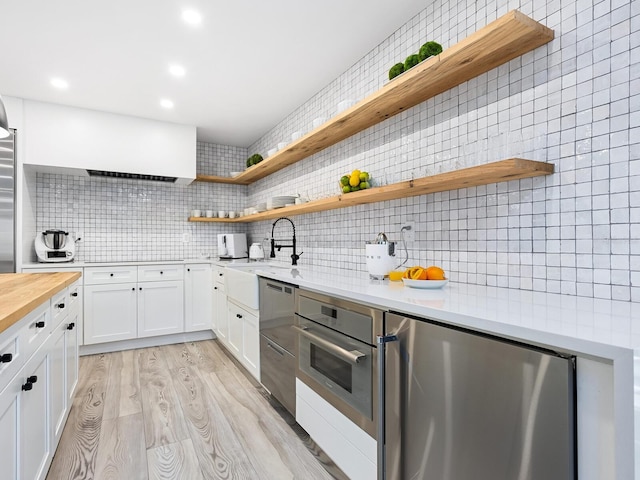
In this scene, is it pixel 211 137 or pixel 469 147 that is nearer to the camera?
pixel 469 147

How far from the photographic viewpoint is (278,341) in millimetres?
2307

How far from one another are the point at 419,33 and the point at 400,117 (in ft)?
1.60

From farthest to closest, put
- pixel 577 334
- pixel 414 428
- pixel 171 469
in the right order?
pixel 171 469 → pixel 414 428 → pixel 577 334

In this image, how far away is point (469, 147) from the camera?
1.66 meters

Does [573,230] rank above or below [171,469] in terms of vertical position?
above

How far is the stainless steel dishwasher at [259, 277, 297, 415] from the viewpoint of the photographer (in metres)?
2.15

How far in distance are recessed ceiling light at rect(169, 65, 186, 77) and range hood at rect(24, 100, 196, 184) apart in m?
1.20

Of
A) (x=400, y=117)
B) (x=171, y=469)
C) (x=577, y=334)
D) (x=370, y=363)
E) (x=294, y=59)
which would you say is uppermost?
(x=294, y=59)

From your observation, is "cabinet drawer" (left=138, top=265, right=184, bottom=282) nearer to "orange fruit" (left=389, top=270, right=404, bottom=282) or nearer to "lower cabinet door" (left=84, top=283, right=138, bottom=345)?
Answer: "lower cabinet door" (left=84, top=283, right=138, bottom=345)

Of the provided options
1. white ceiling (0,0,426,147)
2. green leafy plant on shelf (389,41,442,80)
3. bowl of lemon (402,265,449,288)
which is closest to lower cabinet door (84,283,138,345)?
white ceiling (0,0,426,147)

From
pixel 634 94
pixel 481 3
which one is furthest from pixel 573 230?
pixel 481 3

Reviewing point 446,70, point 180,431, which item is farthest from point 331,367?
point 446,70

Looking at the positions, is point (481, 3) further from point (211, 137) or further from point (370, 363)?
point (211, 137)

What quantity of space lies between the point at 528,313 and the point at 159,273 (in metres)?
3.71
